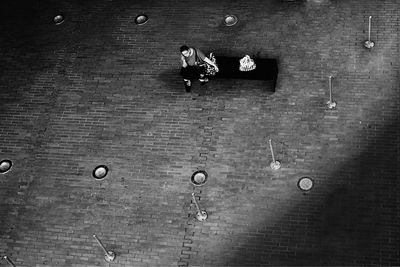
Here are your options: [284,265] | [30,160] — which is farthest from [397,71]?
[30,160]

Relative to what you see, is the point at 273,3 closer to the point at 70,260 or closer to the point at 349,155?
the point at 349,155

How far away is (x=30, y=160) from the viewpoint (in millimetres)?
12047

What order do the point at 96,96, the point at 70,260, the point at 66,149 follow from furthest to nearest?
the point at 96,96, the point at 66,149, the point at 70,260

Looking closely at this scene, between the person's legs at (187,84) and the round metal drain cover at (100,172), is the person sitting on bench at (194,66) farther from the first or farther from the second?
the round metal drain cover at (100,172)

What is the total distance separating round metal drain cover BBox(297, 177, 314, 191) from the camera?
10406 mm

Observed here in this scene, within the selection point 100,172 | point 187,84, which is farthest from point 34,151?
point 187,84

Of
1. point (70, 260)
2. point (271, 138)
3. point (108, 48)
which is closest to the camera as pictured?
point (70, 260)

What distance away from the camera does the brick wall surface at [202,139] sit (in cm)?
1005

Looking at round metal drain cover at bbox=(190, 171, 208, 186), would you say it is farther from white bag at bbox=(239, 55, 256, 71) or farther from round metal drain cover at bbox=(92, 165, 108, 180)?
white bag at bbox=(239, 55, 256, 71)

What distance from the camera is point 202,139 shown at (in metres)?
11.6

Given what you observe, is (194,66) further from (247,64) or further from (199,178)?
(199,178)

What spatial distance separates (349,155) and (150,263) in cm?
507

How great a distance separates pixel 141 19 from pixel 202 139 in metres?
4.93

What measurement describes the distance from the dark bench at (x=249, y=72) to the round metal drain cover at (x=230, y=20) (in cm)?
168
